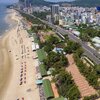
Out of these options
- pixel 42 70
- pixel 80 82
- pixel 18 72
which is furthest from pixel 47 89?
pixel 18 72

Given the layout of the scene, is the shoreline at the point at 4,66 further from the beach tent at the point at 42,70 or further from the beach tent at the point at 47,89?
the beach tent at the point at 47,89

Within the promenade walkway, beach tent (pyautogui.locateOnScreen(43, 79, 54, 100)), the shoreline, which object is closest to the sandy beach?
the shoreline

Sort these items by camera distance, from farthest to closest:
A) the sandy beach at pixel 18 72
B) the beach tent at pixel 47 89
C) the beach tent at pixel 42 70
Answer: the beach tent at pixel 42 70 < the sandy beach at pixel 18 72 < the beach tent at pixel 47 89

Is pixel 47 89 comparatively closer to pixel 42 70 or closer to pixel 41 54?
pixel 42 70

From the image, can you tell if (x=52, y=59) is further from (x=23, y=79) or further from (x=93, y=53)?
(x=93, y=53)

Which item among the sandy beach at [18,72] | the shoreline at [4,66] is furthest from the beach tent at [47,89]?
→ the shoreline at [4,66]

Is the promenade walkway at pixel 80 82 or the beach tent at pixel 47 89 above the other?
the promenade walkway at pixel 80 82
